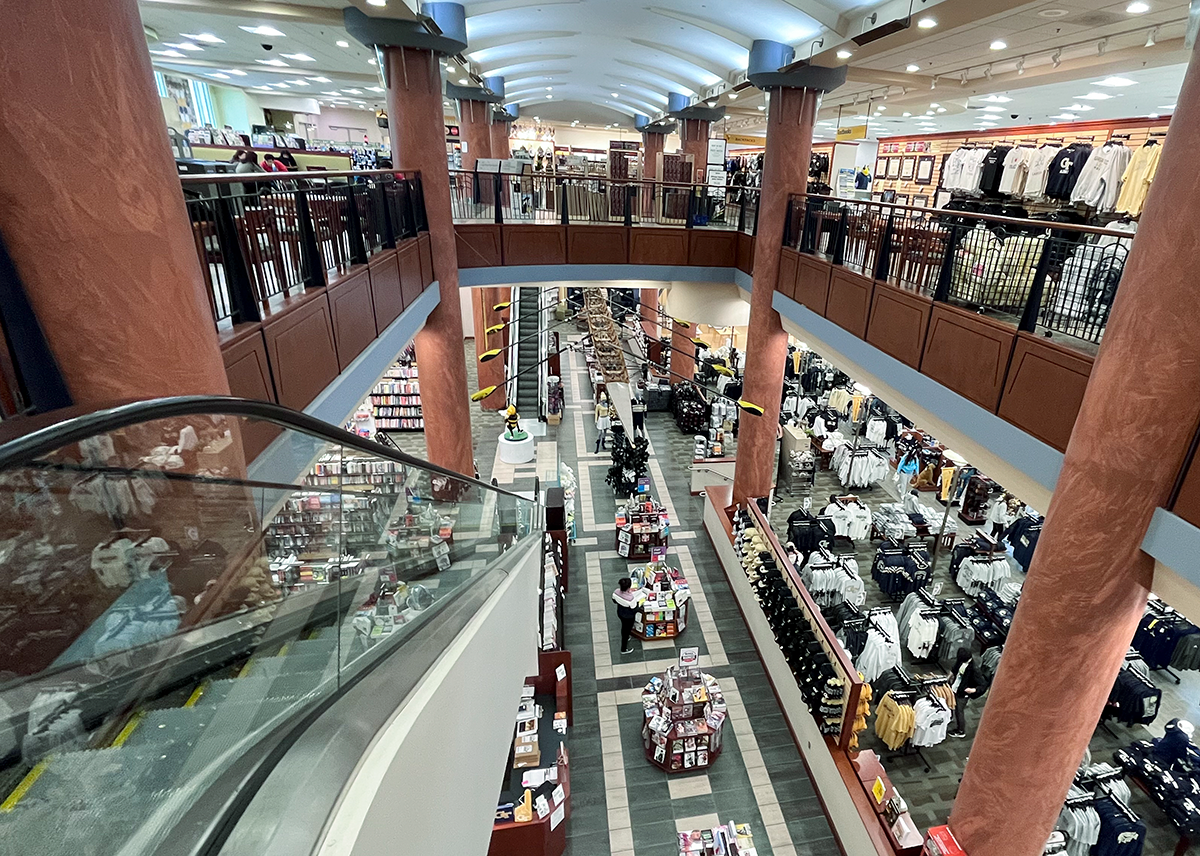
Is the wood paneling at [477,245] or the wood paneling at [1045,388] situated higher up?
the wood paneling at [477,245]

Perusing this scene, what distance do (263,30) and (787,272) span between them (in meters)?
8.95

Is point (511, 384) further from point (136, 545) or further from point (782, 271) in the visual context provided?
point (136, 545)

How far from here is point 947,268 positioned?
18.1 feet

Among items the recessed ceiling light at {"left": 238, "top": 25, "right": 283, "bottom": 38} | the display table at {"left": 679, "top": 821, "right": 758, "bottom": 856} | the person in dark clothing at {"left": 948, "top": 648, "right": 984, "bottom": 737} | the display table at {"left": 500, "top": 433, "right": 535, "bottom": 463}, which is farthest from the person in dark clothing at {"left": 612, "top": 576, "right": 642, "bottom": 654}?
the recessed ceiling light at {"left": 238, "top": 25, "right": 283, "bottom": 38}

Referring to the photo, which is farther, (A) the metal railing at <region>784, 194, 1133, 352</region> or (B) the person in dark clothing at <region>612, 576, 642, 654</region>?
(B) the person in dark clothing at <region>612, 576, 642, 654</region>

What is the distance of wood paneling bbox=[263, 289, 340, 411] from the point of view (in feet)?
12.3

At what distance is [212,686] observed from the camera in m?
1.60

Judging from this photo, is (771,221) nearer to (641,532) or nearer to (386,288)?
(641,532)

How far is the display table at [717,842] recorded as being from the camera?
5.50m

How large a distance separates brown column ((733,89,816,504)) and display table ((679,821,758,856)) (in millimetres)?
6044

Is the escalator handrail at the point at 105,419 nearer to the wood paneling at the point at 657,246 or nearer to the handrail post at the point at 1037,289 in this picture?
the handrail post at the point at 1037,289

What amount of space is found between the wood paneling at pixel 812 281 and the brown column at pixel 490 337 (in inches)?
326

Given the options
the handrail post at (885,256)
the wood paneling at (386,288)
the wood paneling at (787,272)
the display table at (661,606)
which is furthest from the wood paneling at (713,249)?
the wood paneling at (386,288)

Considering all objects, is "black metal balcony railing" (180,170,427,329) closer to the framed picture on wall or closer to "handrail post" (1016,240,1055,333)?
"handrail post" (1016,240,1055,333)
